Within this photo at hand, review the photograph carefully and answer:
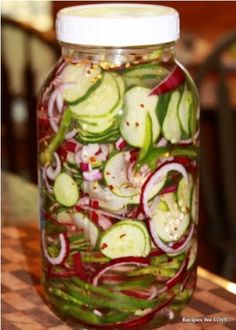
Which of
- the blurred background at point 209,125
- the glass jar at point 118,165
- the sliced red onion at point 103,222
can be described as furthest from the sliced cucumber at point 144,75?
the blurred background at point 209,125

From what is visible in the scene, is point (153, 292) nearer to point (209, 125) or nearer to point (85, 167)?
point (85, 167)

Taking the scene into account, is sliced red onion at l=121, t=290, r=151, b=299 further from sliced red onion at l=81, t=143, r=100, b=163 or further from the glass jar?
sliced red onion at l=81, t=143, r=100, b=163

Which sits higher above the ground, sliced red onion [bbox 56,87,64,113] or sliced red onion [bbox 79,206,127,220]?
sliced red onion [bbox 56,87,64,113]

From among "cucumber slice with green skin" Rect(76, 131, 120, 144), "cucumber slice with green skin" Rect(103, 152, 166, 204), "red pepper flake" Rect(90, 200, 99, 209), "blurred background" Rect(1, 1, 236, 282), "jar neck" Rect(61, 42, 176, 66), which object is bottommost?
"blurred background" Rect(1, 1, 236, 282)

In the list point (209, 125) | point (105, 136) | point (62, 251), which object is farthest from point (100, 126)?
point (209, 125)

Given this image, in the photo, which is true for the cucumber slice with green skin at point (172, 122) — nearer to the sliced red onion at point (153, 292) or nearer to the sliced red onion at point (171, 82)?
the sliced red onion at point (171, 82)

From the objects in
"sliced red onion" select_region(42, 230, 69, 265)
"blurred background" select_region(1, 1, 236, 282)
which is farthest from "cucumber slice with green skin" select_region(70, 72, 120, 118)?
"blurred background" select_region(1, 1, 236, 282)

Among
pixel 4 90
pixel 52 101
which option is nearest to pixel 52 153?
pixel 52 101
